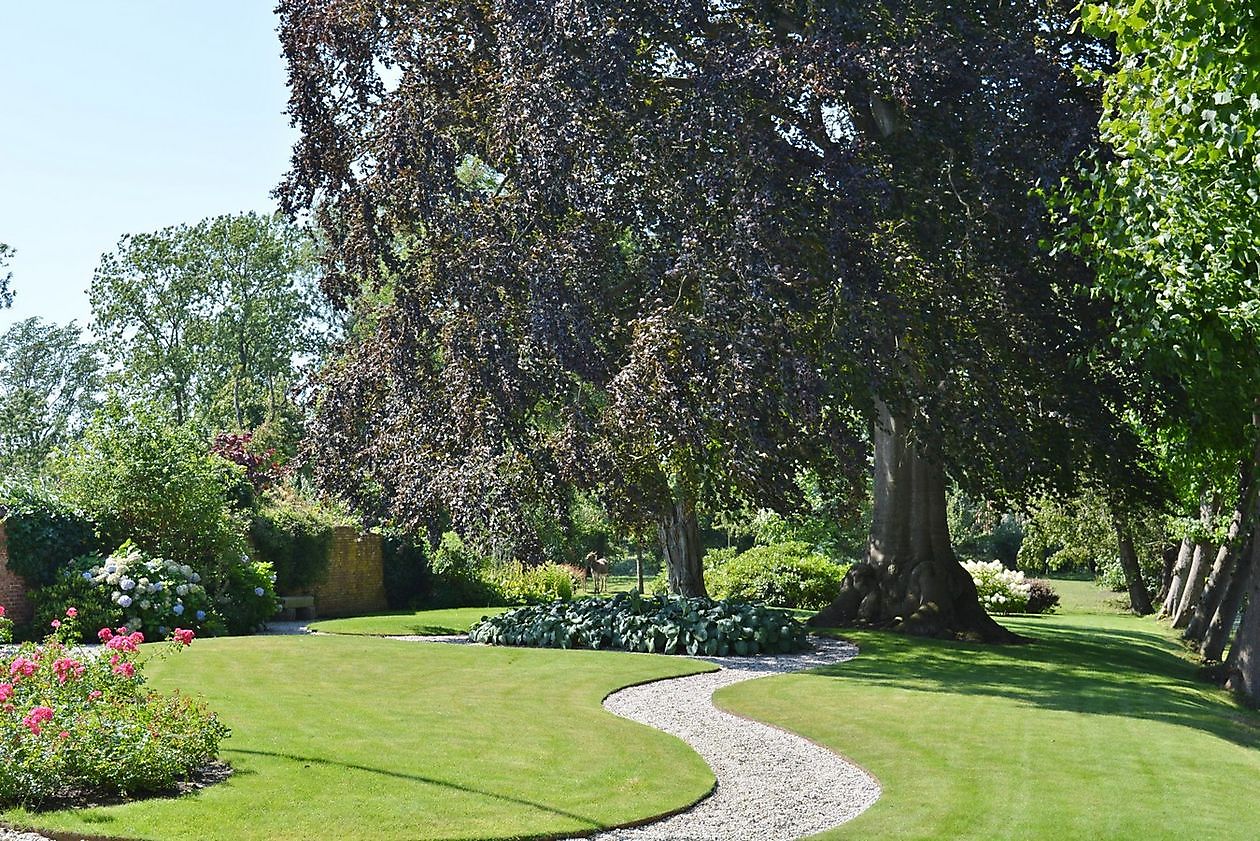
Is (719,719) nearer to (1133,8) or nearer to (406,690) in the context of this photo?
(406,690)

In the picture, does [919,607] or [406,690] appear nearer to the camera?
[406,690]

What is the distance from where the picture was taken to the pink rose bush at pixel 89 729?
732cm

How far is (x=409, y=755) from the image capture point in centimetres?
900

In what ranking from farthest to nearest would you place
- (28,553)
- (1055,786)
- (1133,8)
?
(28,553)
(1055,786)
(1133,8)

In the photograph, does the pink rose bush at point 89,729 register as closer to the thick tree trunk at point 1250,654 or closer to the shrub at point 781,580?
the thick tree trunk at point 1250,654

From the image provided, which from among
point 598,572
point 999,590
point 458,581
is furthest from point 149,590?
point 598,572

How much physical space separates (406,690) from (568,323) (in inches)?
182

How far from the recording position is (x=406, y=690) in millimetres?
12672

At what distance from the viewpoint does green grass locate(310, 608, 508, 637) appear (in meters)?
20.4

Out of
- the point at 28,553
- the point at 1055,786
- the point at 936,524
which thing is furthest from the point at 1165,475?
the point at 28,553

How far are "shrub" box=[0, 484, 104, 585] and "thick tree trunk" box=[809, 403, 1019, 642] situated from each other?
11984 mm

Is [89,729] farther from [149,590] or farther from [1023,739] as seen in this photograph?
[149,590]

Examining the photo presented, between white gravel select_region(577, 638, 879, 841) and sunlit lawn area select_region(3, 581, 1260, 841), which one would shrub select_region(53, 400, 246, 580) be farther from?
white gravel select_region(577, 638, 879, 841)

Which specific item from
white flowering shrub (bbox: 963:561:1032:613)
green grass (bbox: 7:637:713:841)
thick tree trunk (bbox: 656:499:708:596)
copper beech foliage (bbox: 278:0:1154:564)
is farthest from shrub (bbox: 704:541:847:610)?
green grass (bbox: 7:637:713:841)
